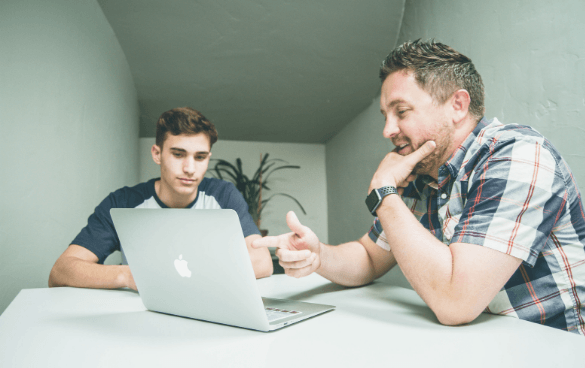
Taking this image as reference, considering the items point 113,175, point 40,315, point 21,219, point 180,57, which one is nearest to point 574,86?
point 40,315

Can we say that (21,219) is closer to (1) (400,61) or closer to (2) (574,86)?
(1) (400,61)

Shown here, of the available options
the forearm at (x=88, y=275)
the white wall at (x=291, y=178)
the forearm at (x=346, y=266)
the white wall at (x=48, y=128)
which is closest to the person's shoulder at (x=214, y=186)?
the white wall at (x=48, y=128)

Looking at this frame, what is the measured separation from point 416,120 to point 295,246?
1.77ft

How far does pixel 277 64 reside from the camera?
278 cm

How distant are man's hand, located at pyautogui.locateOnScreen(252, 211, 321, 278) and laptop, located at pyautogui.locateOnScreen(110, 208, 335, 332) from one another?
3.9 inches

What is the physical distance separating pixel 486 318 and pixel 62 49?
1923mm

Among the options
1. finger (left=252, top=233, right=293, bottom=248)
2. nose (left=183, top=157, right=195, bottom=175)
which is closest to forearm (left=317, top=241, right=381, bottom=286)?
finger (left=252, top=233, right=293, bottom=248)

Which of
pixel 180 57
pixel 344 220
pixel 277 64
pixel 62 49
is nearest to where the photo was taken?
pixel 62 49

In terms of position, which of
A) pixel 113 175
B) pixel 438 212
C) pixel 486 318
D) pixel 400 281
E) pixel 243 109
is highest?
pixel 243 109

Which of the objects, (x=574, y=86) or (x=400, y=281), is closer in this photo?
(x=574, y=86)

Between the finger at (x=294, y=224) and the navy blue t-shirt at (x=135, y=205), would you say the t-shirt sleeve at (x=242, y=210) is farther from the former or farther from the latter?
the finger at (x=294, y=224)

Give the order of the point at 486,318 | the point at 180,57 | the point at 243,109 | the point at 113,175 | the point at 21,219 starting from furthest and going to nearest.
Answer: the point at 243,109, the point at 180,57, the point at 113,175, the point at 21,219, the point at 486,318

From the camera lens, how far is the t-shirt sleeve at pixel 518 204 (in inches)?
30.0

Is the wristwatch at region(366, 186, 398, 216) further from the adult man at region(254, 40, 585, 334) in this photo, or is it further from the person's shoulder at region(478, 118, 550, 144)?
the person's shoulder at region(478, 118, 550, 144)
